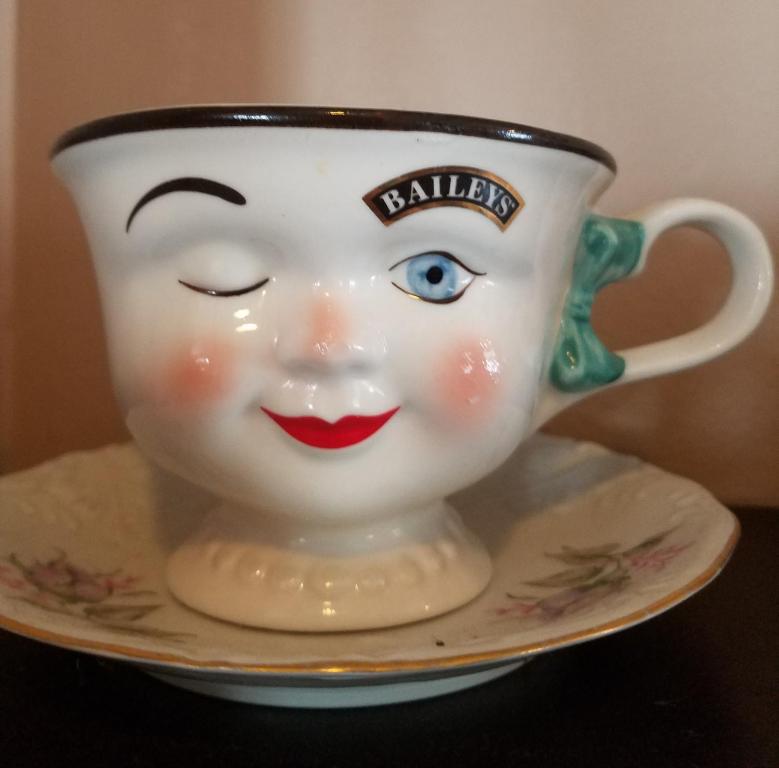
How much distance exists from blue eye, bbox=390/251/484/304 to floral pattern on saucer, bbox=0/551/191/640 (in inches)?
7.4

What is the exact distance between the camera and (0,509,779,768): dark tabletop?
0.32 m

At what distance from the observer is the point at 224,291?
364mm

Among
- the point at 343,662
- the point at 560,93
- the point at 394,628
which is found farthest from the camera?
the point at 560,93

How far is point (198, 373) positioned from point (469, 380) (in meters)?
0.11

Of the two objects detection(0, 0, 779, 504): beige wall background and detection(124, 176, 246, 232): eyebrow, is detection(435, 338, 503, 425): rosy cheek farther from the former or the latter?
detection(0, 0, 779, 504): beige wall background

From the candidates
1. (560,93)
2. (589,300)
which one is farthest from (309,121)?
(560,93)

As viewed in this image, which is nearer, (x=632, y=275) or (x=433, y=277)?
(x=433, y=277)

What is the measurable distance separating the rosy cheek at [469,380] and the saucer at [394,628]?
0.09 m

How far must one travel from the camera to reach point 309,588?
16.6 inches

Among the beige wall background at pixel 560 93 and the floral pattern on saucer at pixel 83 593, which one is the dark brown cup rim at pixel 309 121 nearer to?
the floral pattern on saucer at pixel 83 593

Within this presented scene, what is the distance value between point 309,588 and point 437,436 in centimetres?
10

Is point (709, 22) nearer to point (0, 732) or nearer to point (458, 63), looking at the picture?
point (458, 63)

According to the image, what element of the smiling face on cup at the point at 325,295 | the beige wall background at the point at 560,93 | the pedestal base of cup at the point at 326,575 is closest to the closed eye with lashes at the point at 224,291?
the smiling face on cup at the point at 325,295

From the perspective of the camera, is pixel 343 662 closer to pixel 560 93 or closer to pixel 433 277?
pixel 433 277
